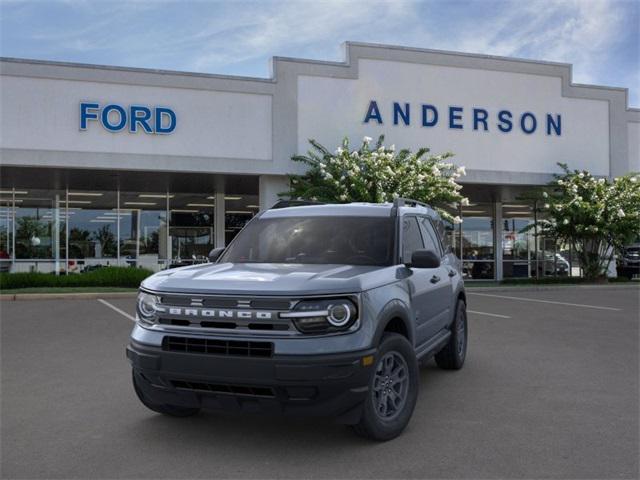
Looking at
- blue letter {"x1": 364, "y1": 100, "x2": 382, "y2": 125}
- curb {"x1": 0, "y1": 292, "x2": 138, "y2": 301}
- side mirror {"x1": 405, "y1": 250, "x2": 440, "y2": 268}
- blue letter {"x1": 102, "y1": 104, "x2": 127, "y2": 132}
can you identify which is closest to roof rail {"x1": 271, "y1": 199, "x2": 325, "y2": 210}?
side mirror {"x1": 405, "y1": 250, "x2": 440, "y2": 268}

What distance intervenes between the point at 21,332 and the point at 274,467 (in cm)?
783

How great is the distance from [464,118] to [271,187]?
299 inches

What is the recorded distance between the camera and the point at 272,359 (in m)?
4.24

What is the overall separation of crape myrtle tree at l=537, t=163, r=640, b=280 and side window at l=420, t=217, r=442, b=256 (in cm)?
1601

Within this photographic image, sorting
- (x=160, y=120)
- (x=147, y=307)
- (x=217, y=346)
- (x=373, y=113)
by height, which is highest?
(x=373, y=113)

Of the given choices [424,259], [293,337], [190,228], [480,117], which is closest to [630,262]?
[480,117]

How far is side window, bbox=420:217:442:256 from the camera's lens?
675 cm

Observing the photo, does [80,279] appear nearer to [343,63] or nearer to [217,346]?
[343,63]

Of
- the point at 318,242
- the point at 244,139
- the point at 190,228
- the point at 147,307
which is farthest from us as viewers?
the point at 190,228

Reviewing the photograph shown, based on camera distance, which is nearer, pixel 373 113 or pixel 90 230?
pixel 373 113

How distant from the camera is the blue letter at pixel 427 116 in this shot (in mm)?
21875

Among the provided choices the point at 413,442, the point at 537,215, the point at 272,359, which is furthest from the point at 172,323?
the point at 537,215

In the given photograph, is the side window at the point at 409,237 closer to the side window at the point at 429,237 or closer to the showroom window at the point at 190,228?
the side window at the point at 429,237

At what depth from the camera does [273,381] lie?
13.8ft
